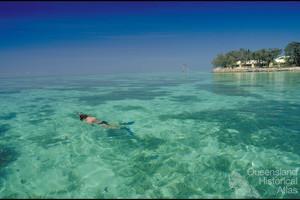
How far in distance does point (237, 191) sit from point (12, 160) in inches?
359

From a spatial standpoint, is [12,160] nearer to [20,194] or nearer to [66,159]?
[66,159]

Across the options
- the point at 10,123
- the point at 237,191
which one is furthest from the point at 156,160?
the point at 10,123

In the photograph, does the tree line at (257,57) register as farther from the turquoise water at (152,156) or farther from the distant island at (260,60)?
the turquoise water at (152,156)

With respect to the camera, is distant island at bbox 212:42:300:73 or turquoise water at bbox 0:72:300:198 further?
distant island at bbox 212:42:300:73

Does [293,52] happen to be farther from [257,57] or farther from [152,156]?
[152,156]

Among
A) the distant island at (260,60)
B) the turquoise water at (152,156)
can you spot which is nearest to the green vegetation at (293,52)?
the distant island at (260,60)

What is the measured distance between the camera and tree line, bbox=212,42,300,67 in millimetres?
89562

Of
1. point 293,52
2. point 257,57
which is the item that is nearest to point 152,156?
point 293,52

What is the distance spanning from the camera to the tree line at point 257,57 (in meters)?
89.6

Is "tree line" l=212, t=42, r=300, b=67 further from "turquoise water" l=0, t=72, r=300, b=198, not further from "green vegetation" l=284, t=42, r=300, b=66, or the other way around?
"turquoise water" l=0, t=72, r=300, b=198

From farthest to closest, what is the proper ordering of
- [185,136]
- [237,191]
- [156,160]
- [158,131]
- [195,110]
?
[195,110]
[158,131]
[185,136]
[156,160]
[237,191]

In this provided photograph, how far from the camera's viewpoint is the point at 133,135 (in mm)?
13641

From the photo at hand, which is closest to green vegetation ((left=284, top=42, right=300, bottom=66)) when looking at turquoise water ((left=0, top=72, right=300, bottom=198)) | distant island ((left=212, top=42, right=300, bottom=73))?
distant island ((left=212, top=42, right=300, bottom=73))

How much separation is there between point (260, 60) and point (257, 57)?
524 cm
